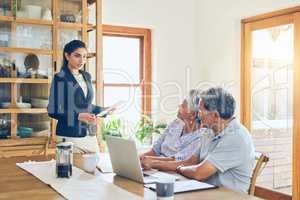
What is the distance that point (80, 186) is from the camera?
1838 mm

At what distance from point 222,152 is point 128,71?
8.54ft

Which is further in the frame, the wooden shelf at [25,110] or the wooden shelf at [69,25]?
the wooden shelf at [69,25]

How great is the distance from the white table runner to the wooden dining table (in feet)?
0.09

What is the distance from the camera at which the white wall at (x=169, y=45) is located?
4.47 metres

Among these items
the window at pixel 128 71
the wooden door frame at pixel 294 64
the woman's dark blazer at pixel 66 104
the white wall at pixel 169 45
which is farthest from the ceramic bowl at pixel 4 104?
the wooden door frame at pixel 294 64

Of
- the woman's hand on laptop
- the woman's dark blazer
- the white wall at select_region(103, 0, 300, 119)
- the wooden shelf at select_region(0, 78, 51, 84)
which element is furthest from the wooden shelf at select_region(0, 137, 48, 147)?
the woman's hand on laptop

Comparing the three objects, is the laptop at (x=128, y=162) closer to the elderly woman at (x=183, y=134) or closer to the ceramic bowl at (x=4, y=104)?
the elderly woman at (x=183, y=134)

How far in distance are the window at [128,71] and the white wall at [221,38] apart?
0.63m

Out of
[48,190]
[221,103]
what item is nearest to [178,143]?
[221,103]

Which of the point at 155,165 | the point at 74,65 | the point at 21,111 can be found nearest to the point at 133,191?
the point at 155,165

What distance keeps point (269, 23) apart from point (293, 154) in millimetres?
1261

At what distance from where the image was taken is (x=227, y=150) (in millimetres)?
2064

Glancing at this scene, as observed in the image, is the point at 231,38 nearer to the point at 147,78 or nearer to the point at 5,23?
the point at 147,78

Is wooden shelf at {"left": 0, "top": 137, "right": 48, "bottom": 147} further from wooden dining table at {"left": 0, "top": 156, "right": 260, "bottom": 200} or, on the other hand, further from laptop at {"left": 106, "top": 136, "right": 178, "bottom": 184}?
laptop at {"left": 106, "top": 136, "right": 178, "bottom": 184}
